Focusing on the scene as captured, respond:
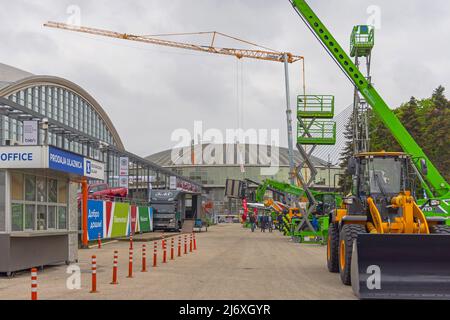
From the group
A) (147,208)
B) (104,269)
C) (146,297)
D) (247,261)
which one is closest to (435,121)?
(147,208)

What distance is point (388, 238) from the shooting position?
43.2 ft

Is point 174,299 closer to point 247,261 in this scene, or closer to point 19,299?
point 19,299

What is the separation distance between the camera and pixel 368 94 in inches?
1046

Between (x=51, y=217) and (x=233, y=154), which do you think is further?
(x=233, y=154)

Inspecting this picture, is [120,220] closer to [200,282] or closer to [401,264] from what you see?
[200,282]

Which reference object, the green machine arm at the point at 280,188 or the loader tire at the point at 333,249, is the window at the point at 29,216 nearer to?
the loader tire at the point at 333,249

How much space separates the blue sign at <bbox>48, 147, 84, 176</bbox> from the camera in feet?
58.3

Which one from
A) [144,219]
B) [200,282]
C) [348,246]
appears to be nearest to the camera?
[348,246]

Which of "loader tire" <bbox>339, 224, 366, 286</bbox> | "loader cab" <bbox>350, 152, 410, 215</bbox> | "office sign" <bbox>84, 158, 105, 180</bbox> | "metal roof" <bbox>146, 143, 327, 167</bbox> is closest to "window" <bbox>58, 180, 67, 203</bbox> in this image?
"office sign" <bbox>84, 158, 105, 180</bbox>

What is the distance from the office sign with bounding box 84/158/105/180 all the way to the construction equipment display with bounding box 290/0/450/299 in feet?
27.1

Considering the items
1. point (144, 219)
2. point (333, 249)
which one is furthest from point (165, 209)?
point (333, 249)

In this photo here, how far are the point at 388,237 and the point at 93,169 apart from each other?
11978 mm

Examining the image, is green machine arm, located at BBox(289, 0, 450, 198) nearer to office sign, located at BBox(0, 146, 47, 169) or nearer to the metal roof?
office sign, located at BBox(0, 146, 47, 169)

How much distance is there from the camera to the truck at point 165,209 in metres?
54.0
